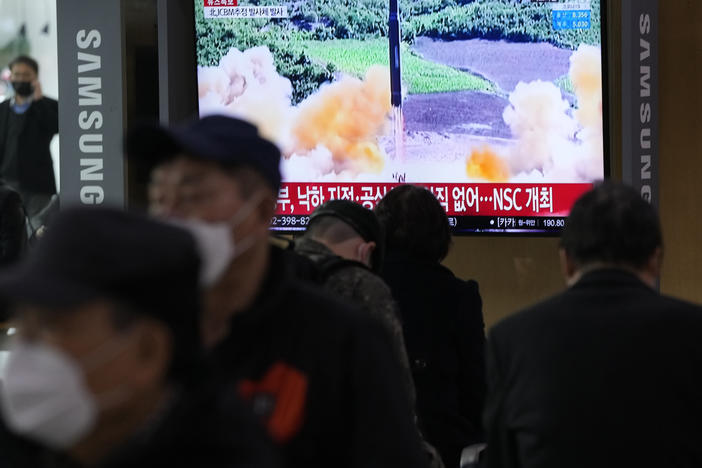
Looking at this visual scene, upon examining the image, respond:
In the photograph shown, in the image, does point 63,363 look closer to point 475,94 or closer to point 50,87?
point 475,94

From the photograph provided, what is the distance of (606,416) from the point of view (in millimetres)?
2529

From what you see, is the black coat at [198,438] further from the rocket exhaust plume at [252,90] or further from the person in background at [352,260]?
the rocket exhaust plume at [252,90]

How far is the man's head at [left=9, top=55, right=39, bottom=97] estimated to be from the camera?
5.89 m

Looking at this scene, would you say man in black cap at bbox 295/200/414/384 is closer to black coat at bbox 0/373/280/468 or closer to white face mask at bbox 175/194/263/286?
white face mask at bbox 175/194/263/286

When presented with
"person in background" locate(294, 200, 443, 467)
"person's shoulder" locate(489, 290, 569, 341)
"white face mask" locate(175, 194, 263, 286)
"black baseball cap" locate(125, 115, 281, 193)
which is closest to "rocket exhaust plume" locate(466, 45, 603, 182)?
"person in background" locate(294, 200, 443, 467)

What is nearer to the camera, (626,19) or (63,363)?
(63,363)

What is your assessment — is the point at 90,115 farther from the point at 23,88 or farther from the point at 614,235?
the point at 614,235

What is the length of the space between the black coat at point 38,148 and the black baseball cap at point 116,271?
15.1 ft

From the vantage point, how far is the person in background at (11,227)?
574 centimetres

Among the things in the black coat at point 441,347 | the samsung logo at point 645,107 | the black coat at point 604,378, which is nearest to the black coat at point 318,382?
the black coat at point 604,378

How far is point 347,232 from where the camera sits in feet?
11.1

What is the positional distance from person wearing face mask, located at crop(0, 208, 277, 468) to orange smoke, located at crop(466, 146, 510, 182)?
401 cm

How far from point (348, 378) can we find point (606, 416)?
0.81 metres

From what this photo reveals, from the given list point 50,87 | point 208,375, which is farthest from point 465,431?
point 50,87
